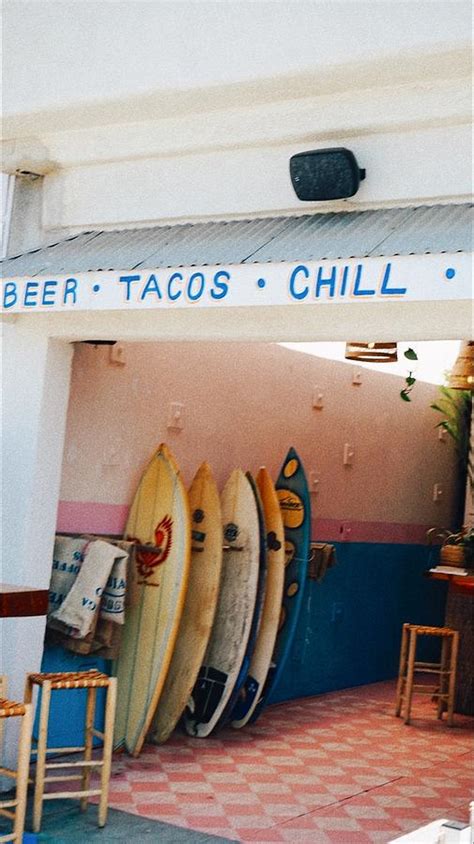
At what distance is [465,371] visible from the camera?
7855 mm

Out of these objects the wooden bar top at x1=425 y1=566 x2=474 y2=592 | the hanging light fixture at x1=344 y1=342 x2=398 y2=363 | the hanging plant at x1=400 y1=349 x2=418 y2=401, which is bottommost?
the wooden bar top at x1=425 y1=566 x2=474 y2=592

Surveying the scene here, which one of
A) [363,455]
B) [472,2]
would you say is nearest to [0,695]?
[472,2]

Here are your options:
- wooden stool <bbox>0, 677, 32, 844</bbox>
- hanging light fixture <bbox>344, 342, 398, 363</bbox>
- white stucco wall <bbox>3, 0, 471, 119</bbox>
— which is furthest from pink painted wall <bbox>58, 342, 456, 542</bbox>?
wooden stool <bbox>0, 677, 32, 844</bbox>

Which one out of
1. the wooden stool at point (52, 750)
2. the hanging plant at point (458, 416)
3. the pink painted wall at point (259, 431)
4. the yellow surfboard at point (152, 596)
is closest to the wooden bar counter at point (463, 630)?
the pink painted wall at point (259, 431)

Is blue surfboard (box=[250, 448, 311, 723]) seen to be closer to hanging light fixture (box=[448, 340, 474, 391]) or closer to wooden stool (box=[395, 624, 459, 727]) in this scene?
wooden stool (box=[395, 624, 459, 727])

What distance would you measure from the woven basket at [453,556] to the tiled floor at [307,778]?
1198 mm

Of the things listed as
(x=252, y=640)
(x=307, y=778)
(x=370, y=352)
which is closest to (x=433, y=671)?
(x=252, y=640)

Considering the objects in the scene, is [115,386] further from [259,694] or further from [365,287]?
[365,287]

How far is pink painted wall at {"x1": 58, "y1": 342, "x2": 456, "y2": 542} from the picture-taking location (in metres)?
6.30

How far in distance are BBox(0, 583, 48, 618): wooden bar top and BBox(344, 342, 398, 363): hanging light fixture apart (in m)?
2.79

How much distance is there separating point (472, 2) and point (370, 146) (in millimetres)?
689

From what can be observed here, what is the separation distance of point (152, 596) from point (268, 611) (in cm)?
95

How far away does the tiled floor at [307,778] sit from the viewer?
5.15 meters

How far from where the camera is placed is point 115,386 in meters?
6.39
